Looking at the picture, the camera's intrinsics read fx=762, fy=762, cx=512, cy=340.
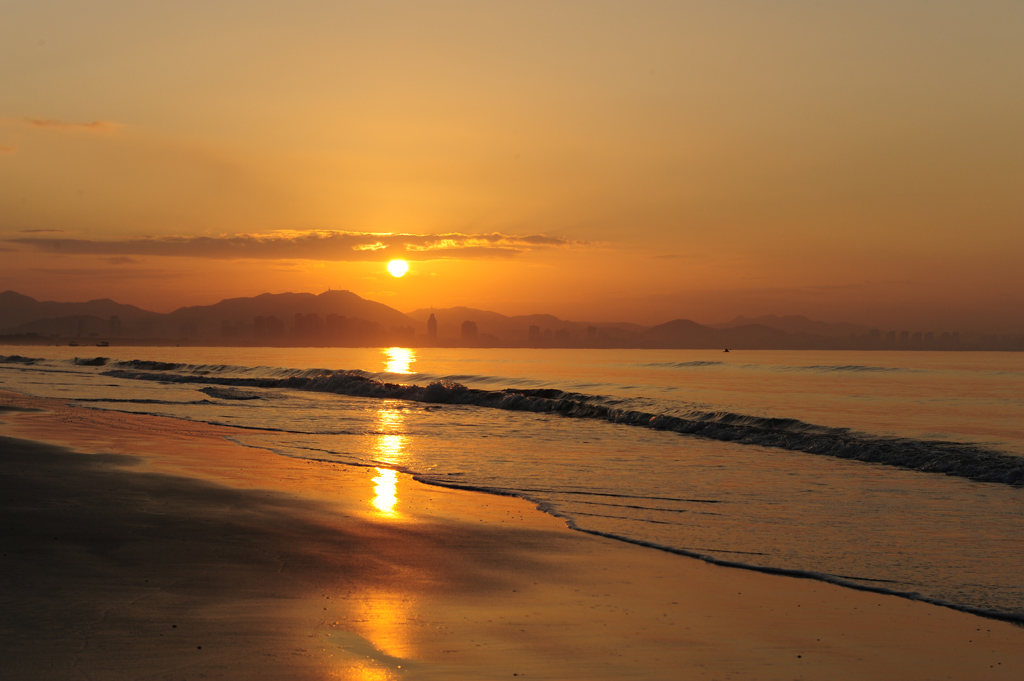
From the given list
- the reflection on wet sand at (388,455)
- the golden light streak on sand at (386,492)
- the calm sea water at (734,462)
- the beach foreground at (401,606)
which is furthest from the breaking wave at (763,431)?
the golden light streak on sand at (386,492)

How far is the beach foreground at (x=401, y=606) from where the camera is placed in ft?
18.5

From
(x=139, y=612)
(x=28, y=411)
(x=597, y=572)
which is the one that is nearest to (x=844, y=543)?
(x=597, y=572)

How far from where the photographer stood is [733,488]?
14.4 meters

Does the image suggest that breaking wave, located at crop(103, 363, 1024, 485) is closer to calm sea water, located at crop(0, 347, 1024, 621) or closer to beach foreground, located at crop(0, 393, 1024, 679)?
calm sea water, located at crop(0, 347, 1024, 621)

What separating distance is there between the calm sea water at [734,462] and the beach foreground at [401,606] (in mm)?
1186

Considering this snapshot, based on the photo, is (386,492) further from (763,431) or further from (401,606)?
(763,431)

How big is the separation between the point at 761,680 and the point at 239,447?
16.3 meters

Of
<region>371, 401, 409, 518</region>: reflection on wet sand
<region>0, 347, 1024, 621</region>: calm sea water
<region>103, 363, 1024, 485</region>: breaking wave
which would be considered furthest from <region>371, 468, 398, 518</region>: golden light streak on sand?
<region>103, 363, 1024, 485</region>: breaking wave

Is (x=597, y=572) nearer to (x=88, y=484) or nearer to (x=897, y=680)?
(x=897, y=680)

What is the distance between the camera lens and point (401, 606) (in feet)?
22.9

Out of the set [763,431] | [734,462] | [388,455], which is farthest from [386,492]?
[763,431]

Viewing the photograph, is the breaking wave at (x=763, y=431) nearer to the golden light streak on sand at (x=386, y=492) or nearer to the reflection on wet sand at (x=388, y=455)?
the reflection on wet sand at (x=388, y=455)

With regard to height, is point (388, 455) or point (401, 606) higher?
point (401, 606)

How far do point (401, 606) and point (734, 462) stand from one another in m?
13.1
